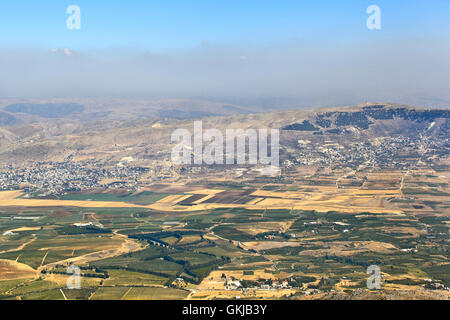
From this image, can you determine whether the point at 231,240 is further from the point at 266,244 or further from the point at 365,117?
the point at 365,117

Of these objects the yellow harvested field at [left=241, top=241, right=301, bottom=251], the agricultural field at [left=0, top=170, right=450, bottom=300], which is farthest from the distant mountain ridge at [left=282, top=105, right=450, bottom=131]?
the yellow harvested field at [left=241, top=241, right=301, bottom=251]

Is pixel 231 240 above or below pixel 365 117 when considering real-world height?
below

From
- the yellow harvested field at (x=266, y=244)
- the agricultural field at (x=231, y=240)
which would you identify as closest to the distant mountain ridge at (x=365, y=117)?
the agricultural field at (x=231, y=240)

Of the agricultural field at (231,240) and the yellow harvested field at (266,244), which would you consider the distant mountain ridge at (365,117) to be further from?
the yellow harvested field at (266,244)

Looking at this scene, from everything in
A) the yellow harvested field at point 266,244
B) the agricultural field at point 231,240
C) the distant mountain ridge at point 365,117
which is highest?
the distant mountain ridge at point 365,117

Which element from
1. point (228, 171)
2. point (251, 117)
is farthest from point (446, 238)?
point (251, 117)

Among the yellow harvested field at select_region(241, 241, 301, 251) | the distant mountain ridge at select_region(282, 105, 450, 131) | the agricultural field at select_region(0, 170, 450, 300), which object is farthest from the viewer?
the distant mountain ridge at select_region(282, 105, 450, 131)

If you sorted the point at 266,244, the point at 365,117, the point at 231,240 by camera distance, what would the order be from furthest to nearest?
the point at 365,117
the point at 231,240
the point at 266,244

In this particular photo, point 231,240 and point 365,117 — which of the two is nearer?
point 231,240

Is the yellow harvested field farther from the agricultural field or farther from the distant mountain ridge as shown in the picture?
the distant mountain ridge

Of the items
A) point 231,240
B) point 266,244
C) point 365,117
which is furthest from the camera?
point 365,117

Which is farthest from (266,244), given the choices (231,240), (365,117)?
(365,117)
